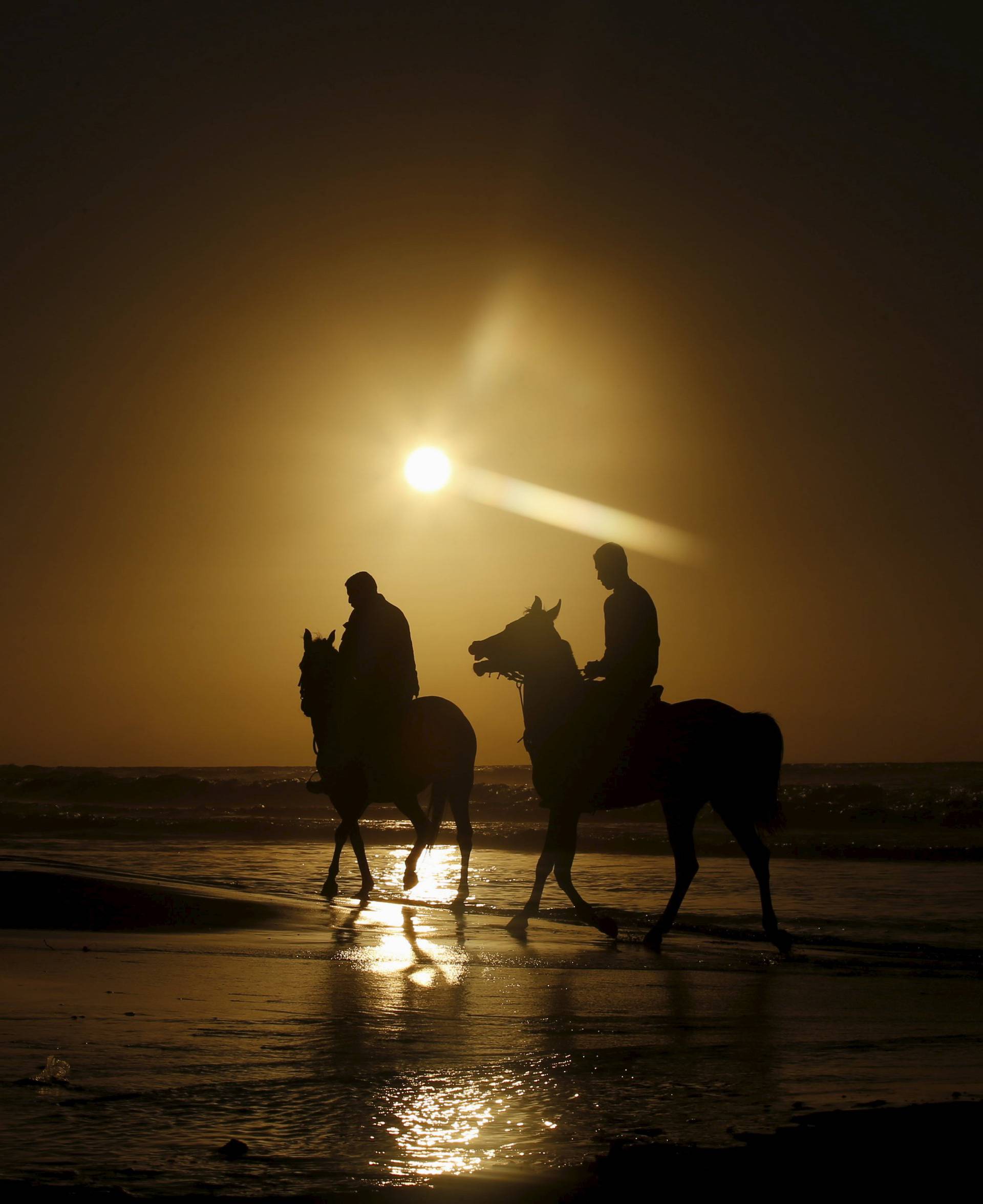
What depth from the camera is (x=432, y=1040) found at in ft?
14.9

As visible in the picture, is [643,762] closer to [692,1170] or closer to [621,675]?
[621,675]

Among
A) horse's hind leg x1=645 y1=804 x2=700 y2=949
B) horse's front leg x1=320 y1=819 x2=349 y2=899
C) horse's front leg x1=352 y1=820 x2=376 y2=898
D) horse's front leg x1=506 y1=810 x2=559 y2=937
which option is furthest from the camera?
horse's front leg x1=320 y1=819 x2=349 y2=899

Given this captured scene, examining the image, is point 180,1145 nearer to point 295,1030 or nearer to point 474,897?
point 295,1030

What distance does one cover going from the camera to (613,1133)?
3.23 metres

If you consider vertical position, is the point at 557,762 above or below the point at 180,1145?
above

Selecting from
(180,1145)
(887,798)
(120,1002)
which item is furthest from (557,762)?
(887,798)

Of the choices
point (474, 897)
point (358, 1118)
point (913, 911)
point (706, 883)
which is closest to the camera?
point (358, 1118)

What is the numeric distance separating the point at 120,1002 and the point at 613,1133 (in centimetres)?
271

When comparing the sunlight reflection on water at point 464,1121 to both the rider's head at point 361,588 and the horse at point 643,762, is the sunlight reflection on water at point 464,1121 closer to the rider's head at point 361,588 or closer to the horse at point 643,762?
the horse at point 643,762

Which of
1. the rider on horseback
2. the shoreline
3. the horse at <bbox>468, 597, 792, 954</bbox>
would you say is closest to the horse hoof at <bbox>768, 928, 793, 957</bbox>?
the horse at <bbox>468, 597, 792, 954</bbox>

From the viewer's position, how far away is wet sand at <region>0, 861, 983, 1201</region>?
9.81 feet

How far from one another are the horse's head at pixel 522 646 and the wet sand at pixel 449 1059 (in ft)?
6.94

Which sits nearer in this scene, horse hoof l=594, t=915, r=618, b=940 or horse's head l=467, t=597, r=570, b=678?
horse hoof l=594, t=915, r=618, b=940

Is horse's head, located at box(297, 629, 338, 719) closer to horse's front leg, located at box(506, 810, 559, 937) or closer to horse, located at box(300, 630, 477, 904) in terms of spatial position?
horse, located at box(300, 630, 477, 904)
